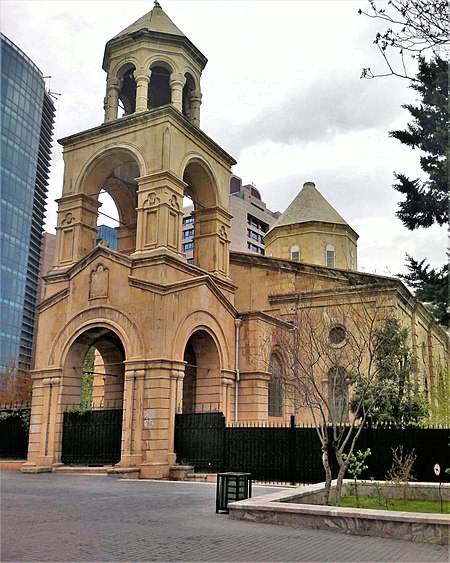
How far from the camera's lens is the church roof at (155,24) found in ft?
88.9

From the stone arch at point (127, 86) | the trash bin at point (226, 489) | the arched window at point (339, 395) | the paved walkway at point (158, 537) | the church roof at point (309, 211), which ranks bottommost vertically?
the paved walkway at point (158, 537)

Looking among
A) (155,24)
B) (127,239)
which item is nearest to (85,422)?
(127,239)

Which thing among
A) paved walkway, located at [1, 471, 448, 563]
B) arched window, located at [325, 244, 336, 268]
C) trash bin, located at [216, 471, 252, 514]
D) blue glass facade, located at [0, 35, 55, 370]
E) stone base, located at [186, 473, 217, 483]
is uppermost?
blue glass facade, located at [0, 35, 55, 370]

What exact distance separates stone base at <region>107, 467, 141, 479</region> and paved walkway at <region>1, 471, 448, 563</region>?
232 inches

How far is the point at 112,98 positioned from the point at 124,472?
1679 centimetres

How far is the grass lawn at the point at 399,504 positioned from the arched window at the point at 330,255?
2502 cm

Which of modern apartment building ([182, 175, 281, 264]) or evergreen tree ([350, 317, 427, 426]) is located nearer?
evergreen tree ([350, 317, 427, 426])

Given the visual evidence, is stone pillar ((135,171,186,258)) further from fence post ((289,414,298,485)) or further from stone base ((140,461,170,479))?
fence post ((289,414,298,485))

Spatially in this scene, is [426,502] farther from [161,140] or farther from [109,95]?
[109,95]

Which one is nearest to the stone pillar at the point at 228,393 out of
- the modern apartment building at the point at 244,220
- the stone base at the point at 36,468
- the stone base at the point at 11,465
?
the stone base at the point at 36,468

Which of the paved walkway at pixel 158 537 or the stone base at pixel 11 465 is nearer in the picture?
the paved walkway at pixel 158 537

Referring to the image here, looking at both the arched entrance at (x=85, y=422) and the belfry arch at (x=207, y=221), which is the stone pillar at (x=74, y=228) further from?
the belfry arch at (x=207, y=221)

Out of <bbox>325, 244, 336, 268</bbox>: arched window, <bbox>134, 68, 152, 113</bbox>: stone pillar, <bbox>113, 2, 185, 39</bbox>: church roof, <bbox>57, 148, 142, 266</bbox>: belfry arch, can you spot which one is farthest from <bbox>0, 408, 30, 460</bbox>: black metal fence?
<bbox>325, 244, 336, 268</bbox>: arched window

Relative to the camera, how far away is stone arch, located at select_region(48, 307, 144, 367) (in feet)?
74.6
